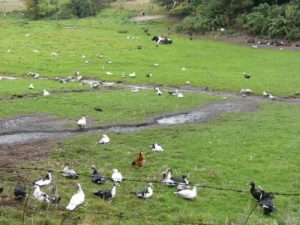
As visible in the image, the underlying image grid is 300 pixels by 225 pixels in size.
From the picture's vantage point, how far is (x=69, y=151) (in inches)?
874

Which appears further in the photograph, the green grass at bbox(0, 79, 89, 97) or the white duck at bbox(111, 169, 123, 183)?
the green grass at bbox(0, 79, 89, 97)

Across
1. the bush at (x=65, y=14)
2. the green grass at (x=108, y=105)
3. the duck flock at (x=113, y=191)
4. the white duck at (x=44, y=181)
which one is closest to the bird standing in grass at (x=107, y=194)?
the duck flock at (x=113, y=191)

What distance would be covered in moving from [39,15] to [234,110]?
2479 inches

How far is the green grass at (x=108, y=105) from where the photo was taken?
2914 cm

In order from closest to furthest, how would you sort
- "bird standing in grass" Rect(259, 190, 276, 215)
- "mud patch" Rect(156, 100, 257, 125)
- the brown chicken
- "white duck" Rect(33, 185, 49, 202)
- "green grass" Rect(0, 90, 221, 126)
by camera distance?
"white duck" Rect(33, 185, 49, 202), "bird standing in grass" Rect(259, 190, 276, 215), the brown chicken, "mud patch" Rect(156, 100, 257, 125), "green grass" Rect(0, 90, 221, 126)

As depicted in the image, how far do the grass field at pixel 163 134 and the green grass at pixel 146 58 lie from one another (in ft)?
0.33

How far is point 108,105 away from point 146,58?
62.2 ft

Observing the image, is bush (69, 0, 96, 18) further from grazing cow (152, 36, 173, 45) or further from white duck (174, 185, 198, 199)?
white duck (174, 185, 198, 199)

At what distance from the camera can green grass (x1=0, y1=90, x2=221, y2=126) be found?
29141mm

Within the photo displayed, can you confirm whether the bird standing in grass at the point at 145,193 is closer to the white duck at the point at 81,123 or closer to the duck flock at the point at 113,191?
the duck flock at the point at 113,191

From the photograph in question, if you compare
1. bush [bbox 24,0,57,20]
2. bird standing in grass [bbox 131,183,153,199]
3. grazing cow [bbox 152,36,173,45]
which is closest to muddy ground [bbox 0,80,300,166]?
bird standing in grass [bbox 131,183,153,199]

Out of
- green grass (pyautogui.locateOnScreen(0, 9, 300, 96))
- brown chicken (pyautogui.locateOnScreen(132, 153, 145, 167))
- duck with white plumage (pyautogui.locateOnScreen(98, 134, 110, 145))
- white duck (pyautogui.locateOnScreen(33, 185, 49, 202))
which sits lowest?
green grass (pyautogui.locateOnScreen(0, 9, 300, 96))

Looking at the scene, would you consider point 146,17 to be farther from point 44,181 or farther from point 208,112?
point 44,181

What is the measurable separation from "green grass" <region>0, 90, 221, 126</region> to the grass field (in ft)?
0.21
